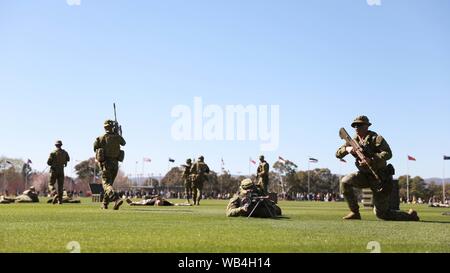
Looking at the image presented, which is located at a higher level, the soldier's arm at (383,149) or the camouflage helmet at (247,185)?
the soldier's arm at (383,149)

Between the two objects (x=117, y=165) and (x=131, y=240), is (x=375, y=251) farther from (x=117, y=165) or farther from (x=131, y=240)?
(x=117, y=165)

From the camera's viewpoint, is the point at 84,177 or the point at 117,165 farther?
the point at 84,177

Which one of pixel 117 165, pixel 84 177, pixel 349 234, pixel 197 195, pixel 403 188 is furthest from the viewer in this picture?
pixel 84 177

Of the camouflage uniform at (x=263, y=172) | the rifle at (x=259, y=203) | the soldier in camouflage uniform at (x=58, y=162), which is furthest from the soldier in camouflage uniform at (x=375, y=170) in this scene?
the camouflage uniform at (x=263, y=172)

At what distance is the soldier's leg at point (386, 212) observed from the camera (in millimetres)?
14133

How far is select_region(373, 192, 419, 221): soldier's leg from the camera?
14.1 metres

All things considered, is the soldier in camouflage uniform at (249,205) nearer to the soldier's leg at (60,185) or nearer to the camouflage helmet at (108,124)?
the camouflage helmet at (108,124)

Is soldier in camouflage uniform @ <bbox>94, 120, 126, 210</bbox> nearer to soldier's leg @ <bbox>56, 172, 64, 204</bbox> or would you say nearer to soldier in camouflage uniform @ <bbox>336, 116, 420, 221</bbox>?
soldier's leg @ <bbox>56, 172, 64, 204</bbox>

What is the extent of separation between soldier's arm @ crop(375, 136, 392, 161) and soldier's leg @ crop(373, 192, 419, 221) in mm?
1118

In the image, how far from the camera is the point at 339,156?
14055 millimetres

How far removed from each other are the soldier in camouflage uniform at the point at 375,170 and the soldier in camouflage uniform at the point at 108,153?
8542mm

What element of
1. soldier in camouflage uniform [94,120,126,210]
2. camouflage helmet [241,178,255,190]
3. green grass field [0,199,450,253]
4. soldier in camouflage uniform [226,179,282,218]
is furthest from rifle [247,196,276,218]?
soldier in camouflage uniform [94,120,126,210]
